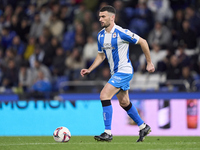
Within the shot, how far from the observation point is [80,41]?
1495 cm

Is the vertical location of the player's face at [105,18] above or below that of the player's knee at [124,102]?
above

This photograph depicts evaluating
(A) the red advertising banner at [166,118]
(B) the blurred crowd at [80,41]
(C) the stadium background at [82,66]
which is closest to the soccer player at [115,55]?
(A) the red advertising banner at [166,118]

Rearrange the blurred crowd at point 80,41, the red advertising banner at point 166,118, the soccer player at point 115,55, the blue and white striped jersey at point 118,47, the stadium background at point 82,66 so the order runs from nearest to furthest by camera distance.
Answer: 1. the soccer player at point 115,55
2. the blue and white striped jersey at point 118,47
3. the red advertising banner at point 166,118
4. the stadium background at point 82,66
5. the blurred crowd at point 80,41

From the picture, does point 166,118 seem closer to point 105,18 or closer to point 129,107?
point 129,107

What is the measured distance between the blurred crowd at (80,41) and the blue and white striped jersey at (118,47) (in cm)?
519

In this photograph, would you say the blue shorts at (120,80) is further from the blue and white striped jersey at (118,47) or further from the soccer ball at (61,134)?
the soccer ball at (61,134)

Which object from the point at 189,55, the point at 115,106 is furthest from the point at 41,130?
the point at 189,55

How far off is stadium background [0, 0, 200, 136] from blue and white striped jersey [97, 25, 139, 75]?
3.10 meters

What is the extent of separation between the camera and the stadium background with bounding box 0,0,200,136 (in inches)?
416

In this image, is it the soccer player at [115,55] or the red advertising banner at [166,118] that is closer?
the soccer player at [115,55]

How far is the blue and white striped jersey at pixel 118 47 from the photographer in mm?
7553

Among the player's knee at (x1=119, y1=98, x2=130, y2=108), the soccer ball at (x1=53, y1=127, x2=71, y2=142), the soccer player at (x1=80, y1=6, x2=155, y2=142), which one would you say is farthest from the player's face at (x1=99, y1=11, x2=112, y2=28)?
the soccer ball at (x1=53, y1=127, x2=71, y2=142)

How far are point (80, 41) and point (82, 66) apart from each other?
107 cm

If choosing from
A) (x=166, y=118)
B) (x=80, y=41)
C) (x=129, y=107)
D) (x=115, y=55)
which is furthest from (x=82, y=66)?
(x=115, y=55)
